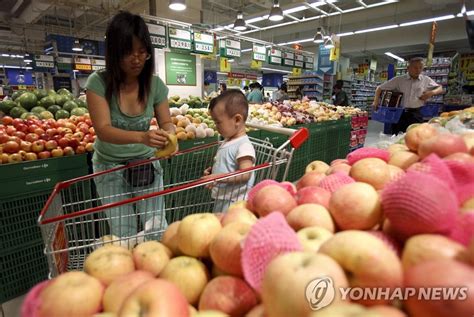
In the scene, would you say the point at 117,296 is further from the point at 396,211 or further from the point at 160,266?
the point at 396,211

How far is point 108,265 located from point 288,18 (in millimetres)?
15082

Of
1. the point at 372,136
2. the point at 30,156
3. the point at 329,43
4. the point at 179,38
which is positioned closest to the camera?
the point at 30,156

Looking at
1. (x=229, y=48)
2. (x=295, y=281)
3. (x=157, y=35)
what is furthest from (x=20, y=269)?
(x=229, y=48)

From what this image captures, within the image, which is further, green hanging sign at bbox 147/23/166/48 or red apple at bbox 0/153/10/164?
green hanging sign at bbox 147/23/166/48

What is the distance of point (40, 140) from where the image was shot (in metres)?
2.54

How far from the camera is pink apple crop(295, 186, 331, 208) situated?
94 centimetres

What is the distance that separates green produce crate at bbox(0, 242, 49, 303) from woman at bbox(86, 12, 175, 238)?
2.97ft

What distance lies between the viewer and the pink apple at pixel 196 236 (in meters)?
0.84

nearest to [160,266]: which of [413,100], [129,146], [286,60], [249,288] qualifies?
[249,288]

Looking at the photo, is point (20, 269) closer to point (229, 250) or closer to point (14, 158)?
point (14, 158)

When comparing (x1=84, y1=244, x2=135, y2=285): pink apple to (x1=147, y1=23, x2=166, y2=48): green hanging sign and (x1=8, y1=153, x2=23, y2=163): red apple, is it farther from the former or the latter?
(x1=147, y1=23, x2=166, y2=48): green hanging sign

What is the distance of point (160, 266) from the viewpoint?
2.77ft

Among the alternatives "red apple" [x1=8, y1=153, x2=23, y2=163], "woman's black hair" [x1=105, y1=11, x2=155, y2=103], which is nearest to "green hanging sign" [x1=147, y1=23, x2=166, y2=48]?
"red apple" [x1=8, y1=153, x2=23, y2=163]

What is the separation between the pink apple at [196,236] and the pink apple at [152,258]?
0.21 ft
